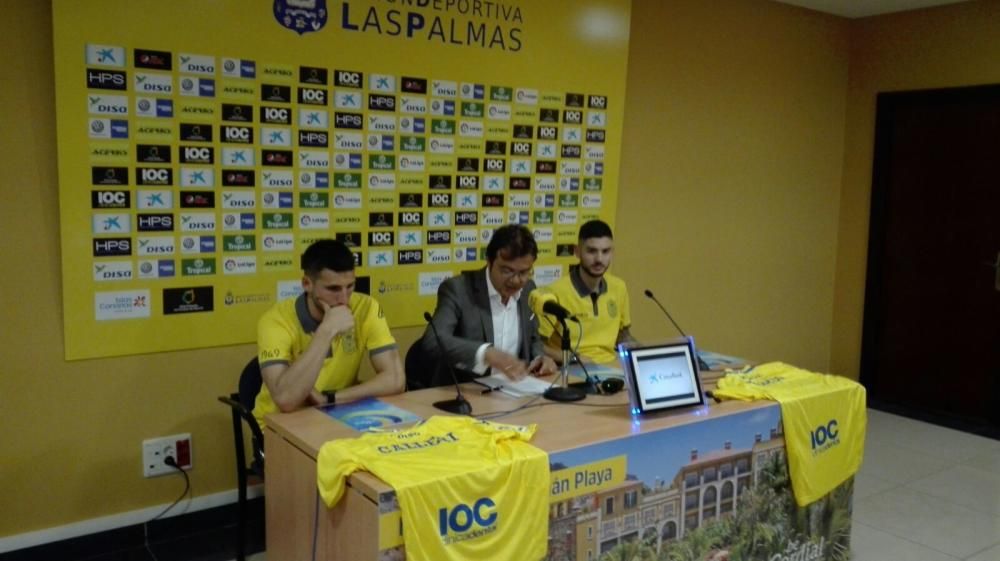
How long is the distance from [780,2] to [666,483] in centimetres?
350

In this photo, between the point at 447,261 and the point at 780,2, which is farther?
the point at 780,2

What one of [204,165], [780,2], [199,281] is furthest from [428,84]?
[780,2]

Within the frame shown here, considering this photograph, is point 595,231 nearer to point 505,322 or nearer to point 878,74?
point 505,322

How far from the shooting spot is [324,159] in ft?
10.9

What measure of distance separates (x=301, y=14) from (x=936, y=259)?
393 cm

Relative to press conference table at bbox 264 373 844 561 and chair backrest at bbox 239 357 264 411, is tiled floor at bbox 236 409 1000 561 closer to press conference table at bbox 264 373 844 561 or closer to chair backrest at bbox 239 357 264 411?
chair backrest at bbox 239 357 264 411

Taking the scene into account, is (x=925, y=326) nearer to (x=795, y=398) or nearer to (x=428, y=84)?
(x=795, y=398)

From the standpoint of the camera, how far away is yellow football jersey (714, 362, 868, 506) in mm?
2738

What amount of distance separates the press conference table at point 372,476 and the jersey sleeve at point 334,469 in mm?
20

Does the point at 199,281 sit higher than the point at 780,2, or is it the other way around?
the point at 780,2

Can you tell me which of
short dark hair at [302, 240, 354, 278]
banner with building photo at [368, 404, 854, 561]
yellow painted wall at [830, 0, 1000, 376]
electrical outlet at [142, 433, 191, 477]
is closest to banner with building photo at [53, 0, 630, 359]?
electrical outlet at [142, 433, 191, 477]

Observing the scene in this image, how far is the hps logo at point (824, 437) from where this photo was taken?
282 cm

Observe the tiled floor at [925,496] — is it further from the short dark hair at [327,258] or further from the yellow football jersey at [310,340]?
the short dark hair at [327,258]

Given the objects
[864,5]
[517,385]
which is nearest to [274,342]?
[517,385]
